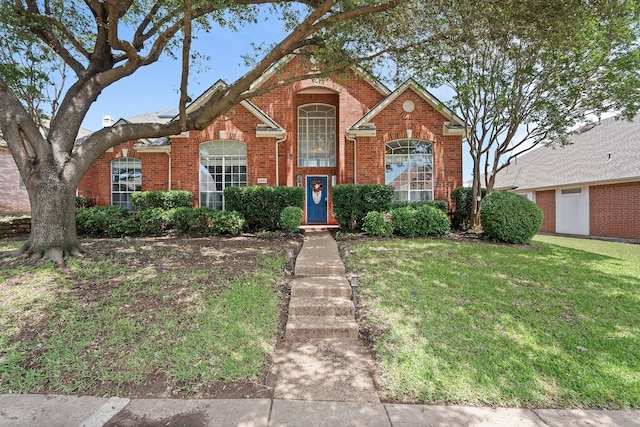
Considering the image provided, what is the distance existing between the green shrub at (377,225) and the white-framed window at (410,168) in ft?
11.5

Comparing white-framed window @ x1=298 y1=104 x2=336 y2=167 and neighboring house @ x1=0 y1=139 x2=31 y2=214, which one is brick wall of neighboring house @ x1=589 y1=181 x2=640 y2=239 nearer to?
white-framed window @ x1=298 y1=104 x2=336 y2=167

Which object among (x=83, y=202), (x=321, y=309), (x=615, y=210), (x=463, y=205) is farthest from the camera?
(x=615, y=210)

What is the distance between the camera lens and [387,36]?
8031 millimetres

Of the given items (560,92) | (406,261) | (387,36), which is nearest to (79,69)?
(387,36)

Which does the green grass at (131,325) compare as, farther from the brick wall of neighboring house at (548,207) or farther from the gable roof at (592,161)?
the brick wall of neighboring house at (548,207)

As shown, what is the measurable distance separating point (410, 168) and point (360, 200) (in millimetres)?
3719

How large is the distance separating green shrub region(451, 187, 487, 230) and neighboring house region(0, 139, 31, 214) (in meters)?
22.7

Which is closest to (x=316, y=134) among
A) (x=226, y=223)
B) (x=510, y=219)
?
(x=226, y=223)

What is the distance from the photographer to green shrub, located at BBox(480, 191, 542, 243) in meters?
9.37

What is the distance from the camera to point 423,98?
12.7 m

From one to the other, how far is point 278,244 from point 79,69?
23.0 feet

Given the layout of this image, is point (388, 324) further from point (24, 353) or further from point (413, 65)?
point (413, 65)

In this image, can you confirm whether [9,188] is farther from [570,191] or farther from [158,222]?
[570,191]

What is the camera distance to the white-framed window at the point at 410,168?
12859 mm
